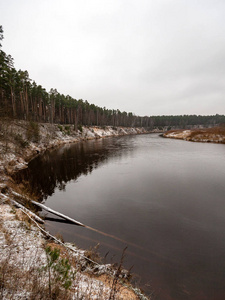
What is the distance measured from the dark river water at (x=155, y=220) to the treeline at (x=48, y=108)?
13139 millimetres

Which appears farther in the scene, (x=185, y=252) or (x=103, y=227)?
(x=103, y=227)

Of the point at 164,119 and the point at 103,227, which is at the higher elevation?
the point at 164,119

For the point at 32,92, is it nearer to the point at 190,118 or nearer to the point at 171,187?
the point at 171,187

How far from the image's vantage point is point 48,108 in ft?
225

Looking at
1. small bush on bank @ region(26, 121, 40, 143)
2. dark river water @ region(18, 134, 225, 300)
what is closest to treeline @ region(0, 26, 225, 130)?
small bush on bank @ region(26, 121, 40, 143)

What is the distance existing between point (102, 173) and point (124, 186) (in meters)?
4.91

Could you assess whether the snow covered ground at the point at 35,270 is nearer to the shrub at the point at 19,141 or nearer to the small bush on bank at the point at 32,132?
the shrub at the point at 19,141

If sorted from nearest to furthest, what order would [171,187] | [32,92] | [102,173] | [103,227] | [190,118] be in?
[103,227]
[171,187]
[102,173]
[32,92]
[190,118]

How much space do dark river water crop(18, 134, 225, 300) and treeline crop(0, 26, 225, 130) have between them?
1314 centimetres

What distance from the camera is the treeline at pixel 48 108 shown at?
32875mm

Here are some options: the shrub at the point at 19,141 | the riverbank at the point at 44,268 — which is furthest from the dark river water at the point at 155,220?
the shrub at the point at 19,141

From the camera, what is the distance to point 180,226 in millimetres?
8719

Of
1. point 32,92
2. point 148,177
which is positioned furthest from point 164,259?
point 32,92

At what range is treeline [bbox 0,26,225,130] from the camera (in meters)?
32.9
